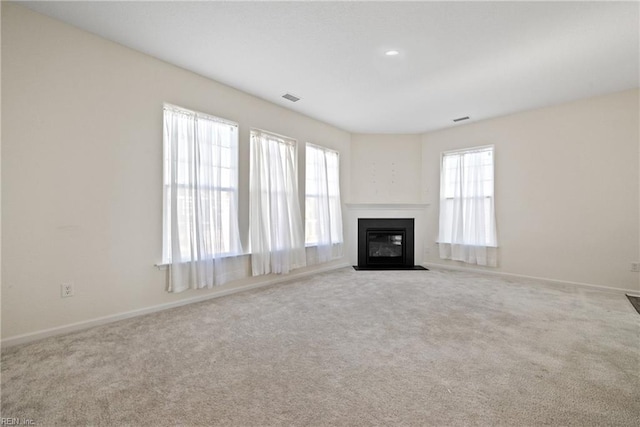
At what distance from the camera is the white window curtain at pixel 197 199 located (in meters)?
3.15

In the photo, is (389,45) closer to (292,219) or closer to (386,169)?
(292,219)

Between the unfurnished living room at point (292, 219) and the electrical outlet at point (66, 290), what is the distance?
20 millimetres

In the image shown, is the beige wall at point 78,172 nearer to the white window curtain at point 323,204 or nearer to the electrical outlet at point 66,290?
the electrical outlet at point 66,290

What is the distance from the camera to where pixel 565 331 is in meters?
2.54

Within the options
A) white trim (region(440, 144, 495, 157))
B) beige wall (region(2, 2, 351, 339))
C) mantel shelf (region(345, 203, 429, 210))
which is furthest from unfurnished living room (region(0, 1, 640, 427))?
mantel shelf (region(345, 203, 429, 210))

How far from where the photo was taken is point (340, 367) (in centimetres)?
194

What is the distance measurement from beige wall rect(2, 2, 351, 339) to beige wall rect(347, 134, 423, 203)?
3.55m

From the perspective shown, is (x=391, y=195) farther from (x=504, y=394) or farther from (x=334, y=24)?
(x=504, y=394)

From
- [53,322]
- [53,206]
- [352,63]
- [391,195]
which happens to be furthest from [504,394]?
[391,195]

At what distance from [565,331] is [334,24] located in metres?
3.40

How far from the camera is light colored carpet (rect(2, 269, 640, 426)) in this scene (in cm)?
149

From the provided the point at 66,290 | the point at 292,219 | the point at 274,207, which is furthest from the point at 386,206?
the point at 66,290

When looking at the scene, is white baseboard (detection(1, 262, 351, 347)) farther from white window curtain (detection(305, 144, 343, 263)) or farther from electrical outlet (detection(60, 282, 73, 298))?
white window curtain (detection(305, 144, 343, 263))

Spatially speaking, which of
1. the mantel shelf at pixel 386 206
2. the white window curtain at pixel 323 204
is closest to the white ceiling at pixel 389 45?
the white window curtain at pixel 323 204
